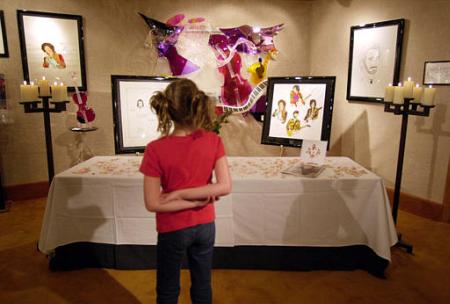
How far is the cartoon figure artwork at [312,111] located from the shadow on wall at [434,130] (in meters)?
1.04

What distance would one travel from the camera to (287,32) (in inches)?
177

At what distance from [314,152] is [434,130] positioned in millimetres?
1605

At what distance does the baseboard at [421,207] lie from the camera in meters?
3.30

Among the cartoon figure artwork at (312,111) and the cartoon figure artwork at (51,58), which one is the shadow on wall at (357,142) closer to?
the cartoon figure artwork at (312,111)

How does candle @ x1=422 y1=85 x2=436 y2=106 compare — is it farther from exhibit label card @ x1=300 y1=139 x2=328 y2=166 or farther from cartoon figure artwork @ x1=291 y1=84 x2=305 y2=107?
cartoon figure artwork @ x1=291 y1=84 x2=305 y2=107

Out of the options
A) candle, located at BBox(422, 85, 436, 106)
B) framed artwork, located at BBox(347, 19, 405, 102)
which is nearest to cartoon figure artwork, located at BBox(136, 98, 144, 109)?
candle, located at BBox(422, 85, 436, 106)

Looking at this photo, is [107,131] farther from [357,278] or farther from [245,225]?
[357,278]

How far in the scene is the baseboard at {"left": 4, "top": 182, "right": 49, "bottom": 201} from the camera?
12.3 feet

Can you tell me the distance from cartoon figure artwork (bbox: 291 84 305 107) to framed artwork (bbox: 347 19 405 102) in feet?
3.21

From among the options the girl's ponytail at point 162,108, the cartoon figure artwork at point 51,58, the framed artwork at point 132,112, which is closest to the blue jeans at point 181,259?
the girl's ponytail at point 162,108

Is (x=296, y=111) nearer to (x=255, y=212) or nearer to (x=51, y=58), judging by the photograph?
(x=255, y=212)

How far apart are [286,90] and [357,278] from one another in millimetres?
1802

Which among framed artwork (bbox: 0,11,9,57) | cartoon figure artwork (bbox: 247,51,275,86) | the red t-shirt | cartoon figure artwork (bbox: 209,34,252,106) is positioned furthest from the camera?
cartoon figure artwork (bbox: 247,51,275,86)

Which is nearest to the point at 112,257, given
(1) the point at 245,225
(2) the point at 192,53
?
(1) the point at 245,225
